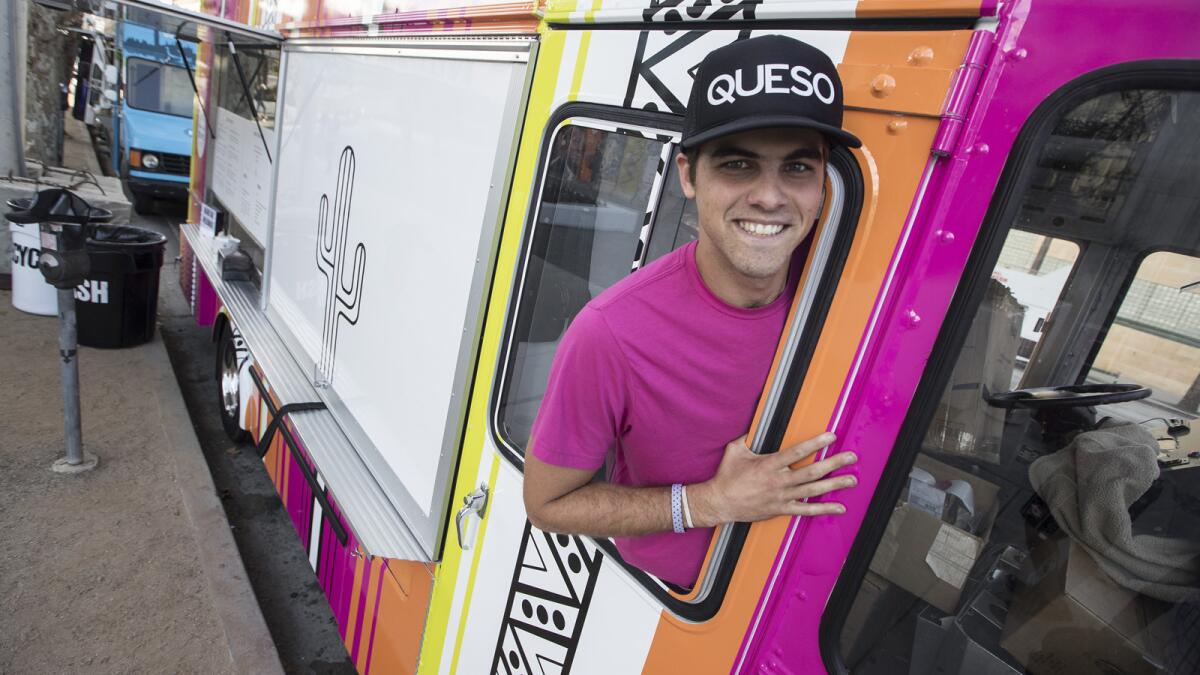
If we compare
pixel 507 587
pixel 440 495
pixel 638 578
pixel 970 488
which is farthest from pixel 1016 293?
pixel 440 495

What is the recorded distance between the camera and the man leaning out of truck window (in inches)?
39.2

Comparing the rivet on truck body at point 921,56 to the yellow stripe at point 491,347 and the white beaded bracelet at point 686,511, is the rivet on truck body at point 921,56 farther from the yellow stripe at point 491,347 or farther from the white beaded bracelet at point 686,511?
the yellow stripe at point 491,347

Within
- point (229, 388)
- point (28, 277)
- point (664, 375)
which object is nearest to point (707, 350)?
point (664, 375)

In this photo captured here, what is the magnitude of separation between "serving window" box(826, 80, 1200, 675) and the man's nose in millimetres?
290

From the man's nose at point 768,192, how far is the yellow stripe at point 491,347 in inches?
28.5

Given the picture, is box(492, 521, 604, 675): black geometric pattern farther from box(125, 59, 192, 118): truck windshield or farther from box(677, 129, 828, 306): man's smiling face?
box(125, 59, 192, 118): truck windshield

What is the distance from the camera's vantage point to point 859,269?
1027 mm

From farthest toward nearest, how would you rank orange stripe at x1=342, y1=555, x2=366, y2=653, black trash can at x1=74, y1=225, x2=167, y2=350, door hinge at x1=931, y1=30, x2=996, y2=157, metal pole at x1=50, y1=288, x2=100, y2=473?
1. black trash can at x1=74, y1=225, x2=167, y2=350
2. metal pole at x1=50, y1=288, x2=100, y2=473
3. orange stripe at x1=342, y1=555, x2=366, y2=653
4. door hinge at x1=931, y1=30, x2=996, y2=157

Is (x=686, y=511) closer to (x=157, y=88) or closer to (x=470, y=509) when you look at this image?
(x=470, y=509)

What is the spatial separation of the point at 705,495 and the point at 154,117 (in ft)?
40.4

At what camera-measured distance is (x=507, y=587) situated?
5.69 ft

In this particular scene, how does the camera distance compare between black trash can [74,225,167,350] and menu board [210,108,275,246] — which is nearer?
menu board [210,108,275,246]

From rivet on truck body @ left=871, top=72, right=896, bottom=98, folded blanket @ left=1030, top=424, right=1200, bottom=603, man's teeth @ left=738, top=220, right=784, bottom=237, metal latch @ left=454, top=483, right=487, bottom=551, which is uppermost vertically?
rivet on truck body @ left=871, top=72, right=896, bottom=98

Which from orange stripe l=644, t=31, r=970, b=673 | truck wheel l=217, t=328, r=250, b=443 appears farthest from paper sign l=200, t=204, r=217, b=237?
orange stripe l=644, t=31, r=970, b=673
